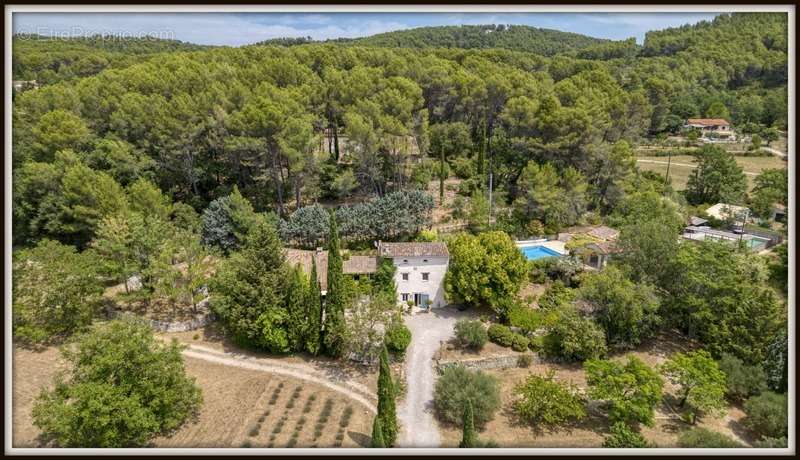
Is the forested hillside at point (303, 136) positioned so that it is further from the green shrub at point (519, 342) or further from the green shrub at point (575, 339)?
the green shrub at point (575, 339)

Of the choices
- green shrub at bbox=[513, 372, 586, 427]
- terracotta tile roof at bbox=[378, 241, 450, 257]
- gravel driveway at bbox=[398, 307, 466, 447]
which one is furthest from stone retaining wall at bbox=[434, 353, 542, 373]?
terracotta tile roof at bbox=[378, 241, 450, 257]

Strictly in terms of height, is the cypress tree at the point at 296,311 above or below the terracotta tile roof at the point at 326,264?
below

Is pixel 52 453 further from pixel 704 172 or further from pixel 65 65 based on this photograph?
pixel 65 65

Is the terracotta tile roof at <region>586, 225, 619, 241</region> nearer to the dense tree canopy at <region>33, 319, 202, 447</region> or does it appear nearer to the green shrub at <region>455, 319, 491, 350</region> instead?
the green shrub at <region>455, 319, 491, 350</region>

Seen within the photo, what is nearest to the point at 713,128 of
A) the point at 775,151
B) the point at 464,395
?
the point at 775,151

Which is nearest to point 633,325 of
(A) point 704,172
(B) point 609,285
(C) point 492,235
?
(B) point 609,285

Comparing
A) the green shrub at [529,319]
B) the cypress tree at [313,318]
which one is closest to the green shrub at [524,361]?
the green shrub at [529,319]
